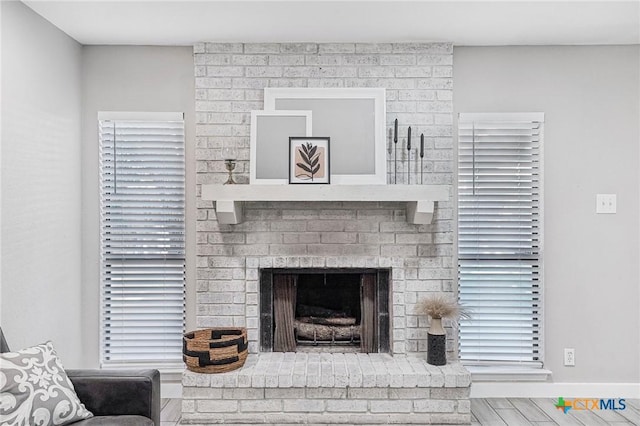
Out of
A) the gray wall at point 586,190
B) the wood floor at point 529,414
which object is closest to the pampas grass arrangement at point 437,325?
the wood floor at point 529,414

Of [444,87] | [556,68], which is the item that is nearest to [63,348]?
[444,87]

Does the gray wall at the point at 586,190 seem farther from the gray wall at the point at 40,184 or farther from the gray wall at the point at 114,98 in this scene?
the gray wall at the point at 40,184

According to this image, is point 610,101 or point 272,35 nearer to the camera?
point 272,35

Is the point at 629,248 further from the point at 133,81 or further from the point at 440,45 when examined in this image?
the point at 133,81

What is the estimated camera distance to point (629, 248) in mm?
3473

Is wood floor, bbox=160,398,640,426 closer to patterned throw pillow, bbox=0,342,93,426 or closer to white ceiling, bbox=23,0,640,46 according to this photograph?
patterned throw pillow, bbox=0,342,93,426

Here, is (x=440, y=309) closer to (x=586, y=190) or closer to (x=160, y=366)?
(x=586, y=190)

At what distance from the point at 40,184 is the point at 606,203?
360 cm

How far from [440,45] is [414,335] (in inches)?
76.0

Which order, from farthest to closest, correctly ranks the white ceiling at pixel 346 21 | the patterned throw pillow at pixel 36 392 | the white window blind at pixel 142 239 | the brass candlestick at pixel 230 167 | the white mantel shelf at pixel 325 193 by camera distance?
the white window blind at pixel 142 239 → the brass candlestick at pixel 230 167 → the white mantel shelf at pixel 325 193 → the white ceiling at pixel 346 21 → the patterned throw pillow at pixel 36 392

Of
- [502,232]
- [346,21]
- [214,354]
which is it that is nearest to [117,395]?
[214,354]

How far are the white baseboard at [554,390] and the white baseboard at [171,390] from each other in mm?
2001

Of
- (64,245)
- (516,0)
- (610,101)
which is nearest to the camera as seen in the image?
(516,0)

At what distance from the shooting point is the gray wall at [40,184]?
263 centimetres
